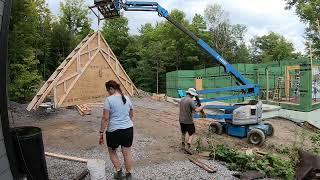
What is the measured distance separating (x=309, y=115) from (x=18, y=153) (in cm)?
1552

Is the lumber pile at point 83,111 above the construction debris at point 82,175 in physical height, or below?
above

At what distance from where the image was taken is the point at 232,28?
187 feet

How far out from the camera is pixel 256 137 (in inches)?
465

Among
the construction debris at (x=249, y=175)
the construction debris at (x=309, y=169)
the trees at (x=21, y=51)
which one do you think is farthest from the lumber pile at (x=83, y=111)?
the construction debris at (x=309, y=169)

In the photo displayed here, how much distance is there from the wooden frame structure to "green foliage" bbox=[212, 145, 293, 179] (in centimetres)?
597

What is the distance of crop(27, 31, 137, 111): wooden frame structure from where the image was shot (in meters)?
12.5

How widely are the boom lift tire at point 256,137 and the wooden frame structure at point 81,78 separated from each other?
5.39 meters

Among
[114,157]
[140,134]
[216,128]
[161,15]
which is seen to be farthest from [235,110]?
[114,157]

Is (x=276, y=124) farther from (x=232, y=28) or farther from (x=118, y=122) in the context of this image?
(x=232, y=28)

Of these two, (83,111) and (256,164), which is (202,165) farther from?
(83,111)

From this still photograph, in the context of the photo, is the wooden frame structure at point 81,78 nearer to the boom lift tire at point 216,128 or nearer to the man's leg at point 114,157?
the boom lift tire at point 216,128

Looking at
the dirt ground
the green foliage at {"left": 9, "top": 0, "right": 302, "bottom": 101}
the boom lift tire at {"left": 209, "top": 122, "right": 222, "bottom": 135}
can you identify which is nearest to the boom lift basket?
the dirt ground

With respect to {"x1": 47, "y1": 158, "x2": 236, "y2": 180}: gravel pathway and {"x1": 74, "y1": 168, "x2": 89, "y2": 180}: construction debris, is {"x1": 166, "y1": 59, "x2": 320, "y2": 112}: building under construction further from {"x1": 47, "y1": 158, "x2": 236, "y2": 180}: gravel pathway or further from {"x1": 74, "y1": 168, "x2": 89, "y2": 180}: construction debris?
{"x1": 74, "y1": 168, "x2": 89, "y2": 180}: construction debris

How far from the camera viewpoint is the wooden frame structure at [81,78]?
12.5 m
